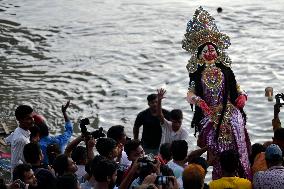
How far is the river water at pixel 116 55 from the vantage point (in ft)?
42.5

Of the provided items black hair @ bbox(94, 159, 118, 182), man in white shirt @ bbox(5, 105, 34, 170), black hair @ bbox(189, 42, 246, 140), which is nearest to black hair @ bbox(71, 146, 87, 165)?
man in white shirt @ bbox(5, 105, 34, 170)

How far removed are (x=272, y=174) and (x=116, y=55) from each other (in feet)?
32.8

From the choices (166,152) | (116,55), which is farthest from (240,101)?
(116,55)

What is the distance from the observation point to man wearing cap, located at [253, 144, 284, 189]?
6305 millimetres

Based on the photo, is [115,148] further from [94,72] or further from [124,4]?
[124,4]

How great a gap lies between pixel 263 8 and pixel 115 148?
13.0m

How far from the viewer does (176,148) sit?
7098 mm

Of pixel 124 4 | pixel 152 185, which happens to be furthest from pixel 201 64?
pixel 124 4

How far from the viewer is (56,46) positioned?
1683 centimetres

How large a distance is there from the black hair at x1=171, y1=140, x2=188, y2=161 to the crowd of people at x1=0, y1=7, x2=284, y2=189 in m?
0.01

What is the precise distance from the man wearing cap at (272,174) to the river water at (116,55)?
189 inches

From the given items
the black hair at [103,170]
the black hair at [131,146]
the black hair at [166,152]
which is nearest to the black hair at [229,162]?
the black hair at [166,152]

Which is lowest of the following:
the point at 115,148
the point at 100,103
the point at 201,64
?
the point at 100,103

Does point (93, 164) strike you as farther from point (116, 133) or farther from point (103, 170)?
point (116, 133)
